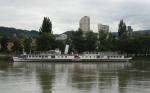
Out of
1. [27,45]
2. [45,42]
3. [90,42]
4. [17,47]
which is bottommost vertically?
[17,47]

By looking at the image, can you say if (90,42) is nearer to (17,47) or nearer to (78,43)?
(78,43)

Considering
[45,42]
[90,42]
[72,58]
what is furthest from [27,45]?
[72,58]

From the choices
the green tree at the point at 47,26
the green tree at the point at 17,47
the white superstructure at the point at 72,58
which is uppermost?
the green tree at the point at 47,26

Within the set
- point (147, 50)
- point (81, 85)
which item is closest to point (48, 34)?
point (147, 50)

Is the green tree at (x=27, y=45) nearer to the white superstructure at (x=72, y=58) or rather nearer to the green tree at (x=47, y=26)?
the green tree at (x=47, y=26)

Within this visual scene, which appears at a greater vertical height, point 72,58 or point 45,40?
point 45,40

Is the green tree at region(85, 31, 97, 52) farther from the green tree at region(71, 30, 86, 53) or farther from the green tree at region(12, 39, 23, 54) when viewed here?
the green tree at region(12, 39, 23, 54)

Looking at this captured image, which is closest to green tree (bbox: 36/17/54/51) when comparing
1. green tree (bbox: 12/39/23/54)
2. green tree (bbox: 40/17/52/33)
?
green tree (bbox: 40/17/52/33)

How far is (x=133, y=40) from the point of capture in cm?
14775

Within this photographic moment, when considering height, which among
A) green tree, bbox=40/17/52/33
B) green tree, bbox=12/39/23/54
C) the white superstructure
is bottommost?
the white superstructure

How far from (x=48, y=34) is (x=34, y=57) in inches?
954

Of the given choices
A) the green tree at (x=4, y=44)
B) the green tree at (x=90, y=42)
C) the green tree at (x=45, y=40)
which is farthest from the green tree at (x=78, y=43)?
the green tree at (x=4, y=44)

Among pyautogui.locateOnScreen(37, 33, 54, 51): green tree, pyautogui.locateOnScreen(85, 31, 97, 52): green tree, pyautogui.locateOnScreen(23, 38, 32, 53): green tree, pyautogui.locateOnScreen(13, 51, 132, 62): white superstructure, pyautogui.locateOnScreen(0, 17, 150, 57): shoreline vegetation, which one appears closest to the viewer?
pyautogui.locateOnScreen(13, 51, 132, 62): white superstructure

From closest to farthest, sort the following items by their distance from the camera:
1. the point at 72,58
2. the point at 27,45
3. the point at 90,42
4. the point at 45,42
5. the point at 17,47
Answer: the point at 72,58, the point at 90,42, the point at 45,42, the point at 27,45, the point at 17,47
